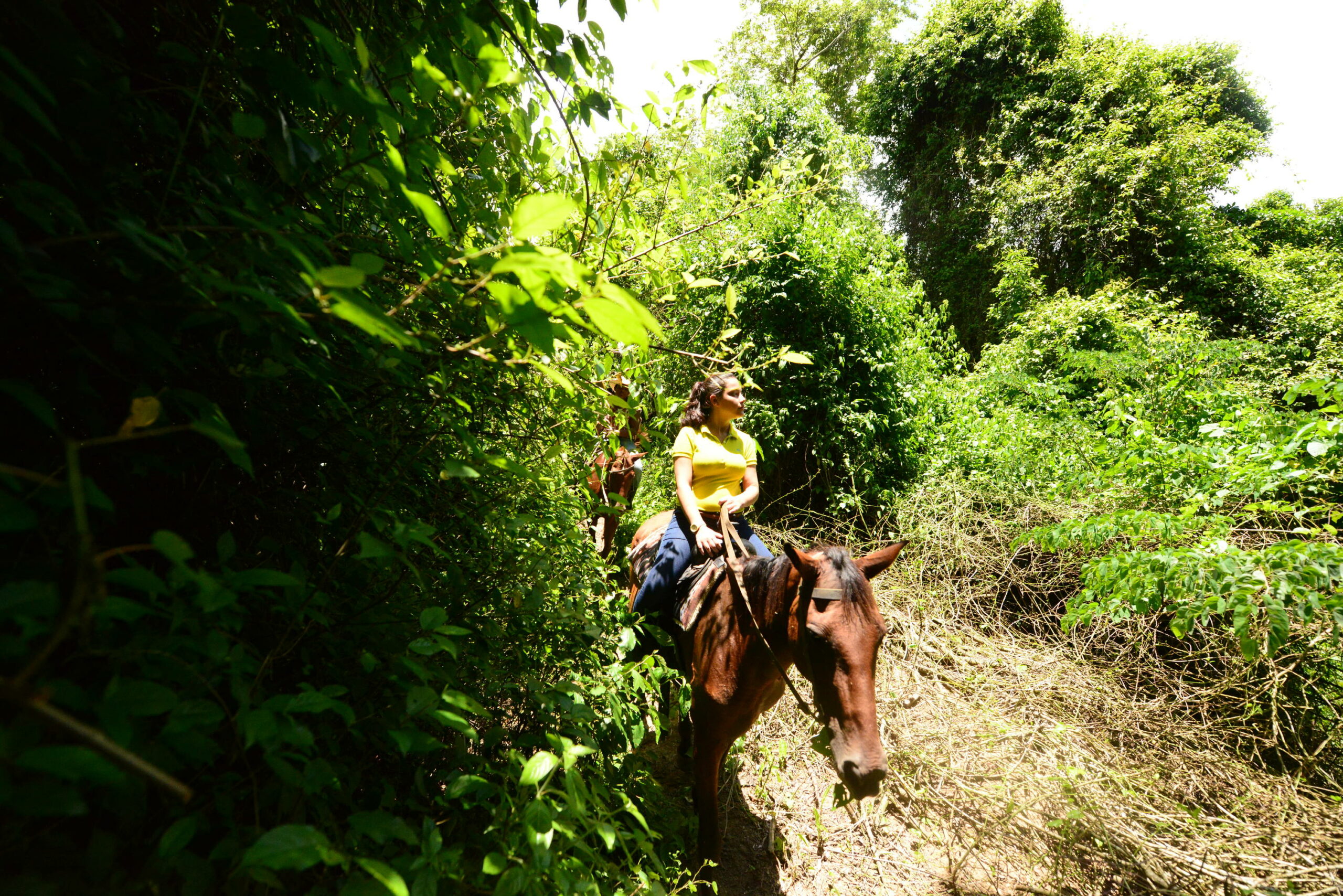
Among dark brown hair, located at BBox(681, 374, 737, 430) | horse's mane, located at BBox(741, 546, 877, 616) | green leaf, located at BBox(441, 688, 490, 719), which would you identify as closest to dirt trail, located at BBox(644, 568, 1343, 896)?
horse's mane, located at BBox(741, 546, 877, 616)

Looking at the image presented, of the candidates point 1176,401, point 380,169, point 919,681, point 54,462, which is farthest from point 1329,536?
point 54,462

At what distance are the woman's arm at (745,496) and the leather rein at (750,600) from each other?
0.14m

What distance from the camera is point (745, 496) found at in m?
3.39

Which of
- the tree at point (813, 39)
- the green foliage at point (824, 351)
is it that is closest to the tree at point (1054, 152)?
the tree at point (813, 39)

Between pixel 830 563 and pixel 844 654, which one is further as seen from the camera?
pixel 830 563

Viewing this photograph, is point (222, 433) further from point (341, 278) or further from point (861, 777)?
point (861, 777)

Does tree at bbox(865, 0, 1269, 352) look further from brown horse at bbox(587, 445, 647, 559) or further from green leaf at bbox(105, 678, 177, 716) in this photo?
green leaf at bbox(105, 678, 177, 716)

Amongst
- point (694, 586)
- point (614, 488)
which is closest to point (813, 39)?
point (614, 488)

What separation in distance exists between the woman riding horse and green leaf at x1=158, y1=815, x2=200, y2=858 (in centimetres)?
250

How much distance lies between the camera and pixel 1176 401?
19.8 ft

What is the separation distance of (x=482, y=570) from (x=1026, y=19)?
65.8 feet

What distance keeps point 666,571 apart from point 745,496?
76 centimetres

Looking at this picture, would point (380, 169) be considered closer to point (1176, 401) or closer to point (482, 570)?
point (482, 570)

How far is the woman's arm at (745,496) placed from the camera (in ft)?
10.6
